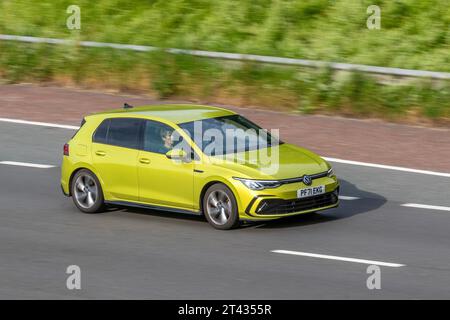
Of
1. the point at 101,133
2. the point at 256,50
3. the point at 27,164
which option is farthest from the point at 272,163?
the point at 256,50

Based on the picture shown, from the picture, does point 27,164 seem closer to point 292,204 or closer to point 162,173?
point 162,173

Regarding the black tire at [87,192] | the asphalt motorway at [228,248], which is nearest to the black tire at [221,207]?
the asphalt motorway at [228,248]

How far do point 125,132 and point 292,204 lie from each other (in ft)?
9.11

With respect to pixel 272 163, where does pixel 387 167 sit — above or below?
below

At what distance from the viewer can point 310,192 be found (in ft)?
47.6

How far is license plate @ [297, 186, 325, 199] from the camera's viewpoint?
14414mm

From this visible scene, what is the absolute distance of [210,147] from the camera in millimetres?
14852

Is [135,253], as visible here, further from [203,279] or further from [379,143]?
[379,143]

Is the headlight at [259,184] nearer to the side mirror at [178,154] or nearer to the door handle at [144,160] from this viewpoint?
the side mirror at [178,154]

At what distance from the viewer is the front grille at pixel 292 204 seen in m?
14.2

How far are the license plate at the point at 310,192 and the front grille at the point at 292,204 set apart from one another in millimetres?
57

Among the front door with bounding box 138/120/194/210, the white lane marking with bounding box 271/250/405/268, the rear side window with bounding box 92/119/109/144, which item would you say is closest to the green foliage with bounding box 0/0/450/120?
the rear side window with bounding box 92/119/109/144

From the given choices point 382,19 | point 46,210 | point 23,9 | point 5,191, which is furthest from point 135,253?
point 23,9

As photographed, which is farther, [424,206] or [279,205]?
[424,206]
